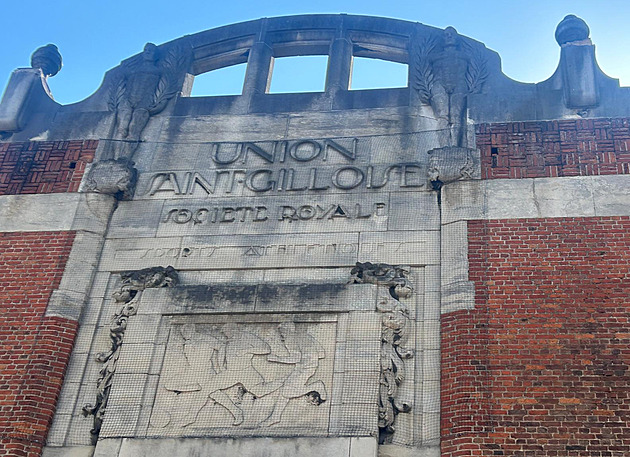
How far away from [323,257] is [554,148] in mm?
4088

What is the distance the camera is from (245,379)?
36.9 ft

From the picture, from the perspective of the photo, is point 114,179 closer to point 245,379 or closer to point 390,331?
point 245,379

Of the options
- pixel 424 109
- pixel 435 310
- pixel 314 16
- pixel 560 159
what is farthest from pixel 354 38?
pixel 435 310

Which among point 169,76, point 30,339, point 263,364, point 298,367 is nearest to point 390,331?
point 298,367

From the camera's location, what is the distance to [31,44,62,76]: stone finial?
15844 millimetres

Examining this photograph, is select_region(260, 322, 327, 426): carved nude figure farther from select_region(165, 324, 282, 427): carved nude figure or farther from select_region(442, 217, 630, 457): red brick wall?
select_region(442, 217, 630, 457): red brick wall

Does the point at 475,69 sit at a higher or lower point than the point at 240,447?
higher

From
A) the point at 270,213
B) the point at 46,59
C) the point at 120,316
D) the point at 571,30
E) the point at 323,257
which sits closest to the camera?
the point at 120,316

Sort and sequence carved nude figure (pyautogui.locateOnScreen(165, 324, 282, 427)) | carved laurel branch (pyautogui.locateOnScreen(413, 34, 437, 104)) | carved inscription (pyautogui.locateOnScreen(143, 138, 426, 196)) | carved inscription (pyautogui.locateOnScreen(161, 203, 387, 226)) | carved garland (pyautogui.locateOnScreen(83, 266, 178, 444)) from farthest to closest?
carved laurel branch (pyautogui.locateOnScreen(413, 34, 437, 104)) → carved inscription (pyautogui.locateOnScreen(143, 138, 426, 196)) → carved inscription (pyautogui.locateOnScreen(161, 203, 387, 226)) → carved garland (pyautogui.locateOnScreen(83, 266, 178, 444)) → carved nude figure (pyautogui.locateOnScreen(165, 324, 282, 427))

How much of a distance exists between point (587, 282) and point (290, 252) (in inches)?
171

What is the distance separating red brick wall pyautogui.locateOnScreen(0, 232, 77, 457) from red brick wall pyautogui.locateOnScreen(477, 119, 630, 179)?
693 cm

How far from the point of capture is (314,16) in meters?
15.6

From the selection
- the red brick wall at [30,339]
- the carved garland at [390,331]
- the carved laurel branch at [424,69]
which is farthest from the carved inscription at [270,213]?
the carved laurel branch at [424,69]

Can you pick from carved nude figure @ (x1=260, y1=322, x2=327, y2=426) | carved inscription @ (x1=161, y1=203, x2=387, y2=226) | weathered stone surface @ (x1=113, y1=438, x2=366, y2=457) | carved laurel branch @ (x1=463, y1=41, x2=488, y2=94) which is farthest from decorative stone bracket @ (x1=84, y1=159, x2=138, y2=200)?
carved laurel branch @ (x1=463, y1=41, x2=488, y2=94)
